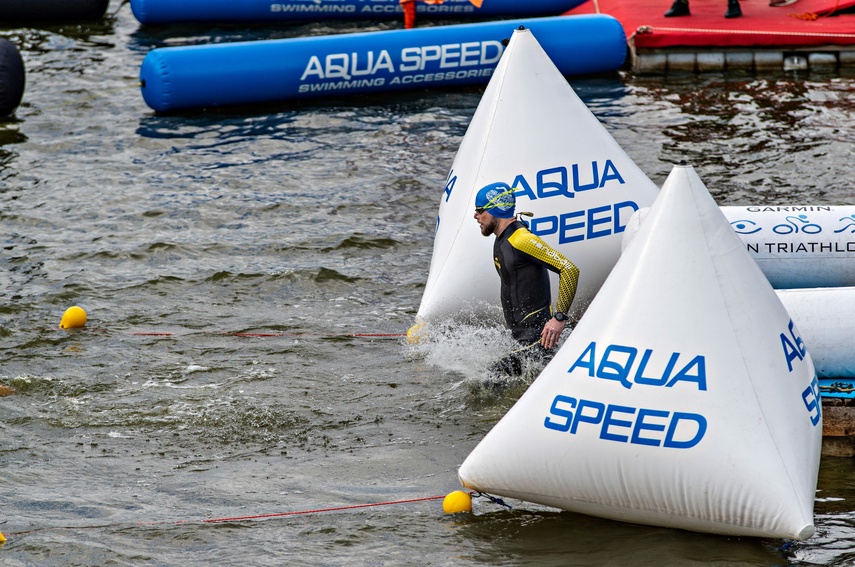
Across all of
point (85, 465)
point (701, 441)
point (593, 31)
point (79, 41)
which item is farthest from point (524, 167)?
point (79, 41)

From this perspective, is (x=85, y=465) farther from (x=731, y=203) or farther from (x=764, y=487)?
(x=731, y=203)

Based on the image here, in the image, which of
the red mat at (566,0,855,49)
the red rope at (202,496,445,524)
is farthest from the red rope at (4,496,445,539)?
the red mat at (566,0,855,49)

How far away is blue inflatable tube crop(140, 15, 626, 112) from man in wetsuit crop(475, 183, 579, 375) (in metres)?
7.16

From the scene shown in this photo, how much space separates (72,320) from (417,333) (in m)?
2.85

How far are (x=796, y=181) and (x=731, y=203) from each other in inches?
41.0

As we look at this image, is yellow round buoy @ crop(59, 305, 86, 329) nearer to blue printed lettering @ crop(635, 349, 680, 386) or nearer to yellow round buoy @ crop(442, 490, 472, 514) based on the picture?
yellow round buoy @ crop(442, 490, 472, 514)

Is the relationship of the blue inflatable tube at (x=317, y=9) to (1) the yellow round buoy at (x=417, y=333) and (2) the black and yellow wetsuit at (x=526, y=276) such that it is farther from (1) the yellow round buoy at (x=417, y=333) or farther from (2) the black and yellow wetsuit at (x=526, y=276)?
(2) the black and yellow wetsuit at (x=526, y=276)

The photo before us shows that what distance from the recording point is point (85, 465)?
6.45 m

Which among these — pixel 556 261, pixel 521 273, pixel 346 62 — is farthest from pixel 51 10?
pixel 556 261

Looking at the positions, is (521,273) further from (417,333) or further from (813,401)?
(813,401)

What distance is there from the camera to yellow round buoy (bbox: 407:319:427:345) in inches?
306

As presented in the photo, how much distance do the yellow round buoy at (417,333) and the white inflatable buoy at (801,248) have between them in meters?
1.61

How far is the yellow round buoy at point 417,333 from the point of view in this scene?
7770mm

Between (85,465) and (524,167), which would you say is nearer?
(85,465)
